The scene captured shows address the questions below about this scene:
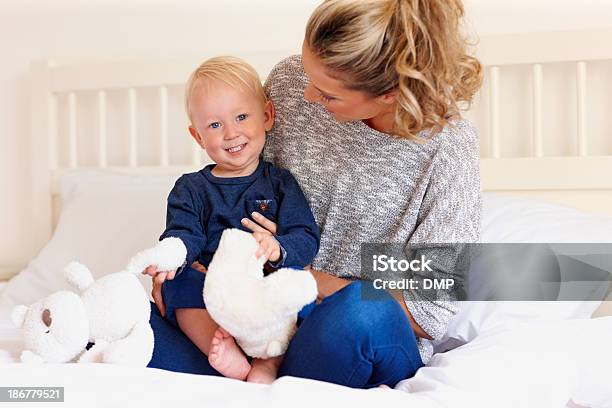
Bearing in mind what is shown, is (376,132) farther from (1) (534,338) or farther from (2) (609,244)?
(2) (609,244)

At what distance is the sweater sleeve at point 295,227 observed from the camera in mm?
1194

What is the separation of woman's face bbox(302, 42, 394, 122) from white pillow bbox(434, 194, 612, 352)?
1.24 feet

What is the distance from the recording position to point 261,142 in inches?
51.6

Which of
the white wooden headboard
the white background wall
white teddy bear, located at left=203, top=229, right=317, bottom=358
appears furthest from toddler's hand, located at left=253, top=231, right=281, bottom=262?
the white background wall

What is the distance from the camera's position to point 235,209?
1267mm

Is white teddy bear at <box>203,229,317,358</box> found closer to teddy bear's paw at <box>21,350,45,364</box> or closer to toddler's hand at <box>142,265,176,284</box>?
toddler's hand at <box>142,265,176,284</box>

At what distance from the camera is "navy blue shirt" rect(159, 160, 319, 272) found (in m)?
1.22

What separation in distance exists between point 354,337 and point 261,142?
425 mm

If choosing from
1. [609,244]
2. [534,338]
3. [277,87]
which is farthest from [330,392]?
[609,244]

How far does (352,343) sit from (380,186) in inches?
13.8

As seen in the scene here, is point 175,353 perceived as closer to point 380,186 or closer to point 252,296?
point 252,296

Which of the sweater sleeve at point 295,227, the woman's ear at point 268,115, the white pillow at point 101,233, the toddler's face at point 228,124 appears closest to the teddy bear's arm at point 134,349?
the sweater sleeve at point 295,227

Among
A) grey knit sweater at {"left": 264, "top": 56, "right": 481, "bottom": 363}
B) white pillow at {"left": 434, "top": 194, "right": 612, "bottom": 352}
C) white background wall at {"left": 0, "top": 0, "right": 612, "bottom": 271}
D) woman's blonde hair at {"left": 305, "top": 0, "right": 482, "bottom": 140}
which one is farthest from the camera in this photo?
white background wall at {"left": 0, "top": 0, "right": 612, "bottom": 271}

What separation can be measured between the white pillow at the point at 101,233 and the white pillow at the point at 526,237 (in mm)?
722
